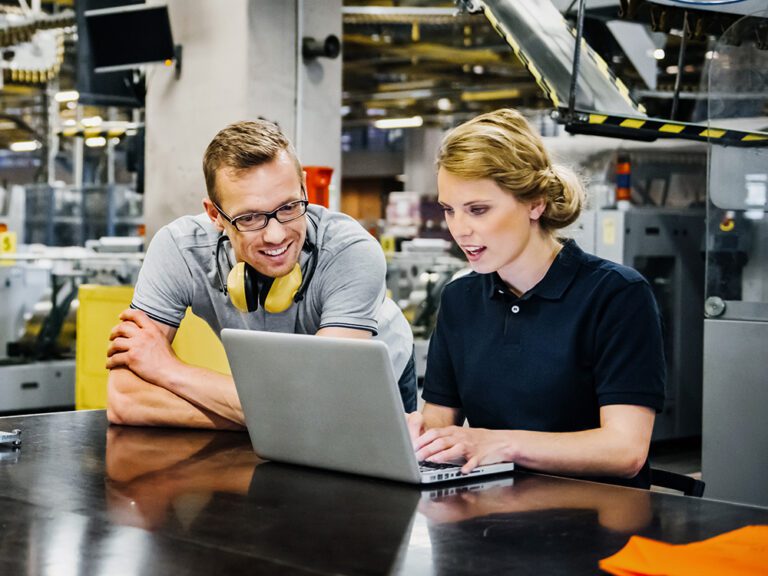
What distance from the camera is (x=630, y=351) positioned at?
205 cm

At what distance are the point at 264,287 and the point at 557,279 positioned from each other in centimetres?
75

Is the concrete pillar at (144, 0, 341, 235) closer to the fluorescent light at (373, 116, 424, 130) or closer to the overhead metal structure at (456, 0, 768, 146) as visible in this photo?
the overhead metal structure at (456, 0, 768, 146)

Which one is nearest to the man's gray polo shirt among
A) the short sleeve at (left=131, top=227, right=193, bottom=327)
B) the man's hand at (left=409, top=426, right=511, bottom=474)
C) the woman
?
the short sleeve at (left=131, top=227, right=193, bottom=327)

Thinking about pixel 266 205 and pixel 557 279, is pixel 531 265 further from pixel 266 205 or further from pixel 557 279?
pixel 266 205

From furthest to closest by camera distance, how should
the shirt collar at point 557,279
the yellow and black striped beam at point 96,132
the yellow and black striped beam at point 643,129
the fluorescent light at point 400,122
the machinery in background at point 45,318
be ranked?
the fluorescent light at point 400,122, the yellow and black striped beam at point 96,132, the machinery in background at point 45,318, the yellow and black striped beam at point 643,129, the shirt collar at point 557,279

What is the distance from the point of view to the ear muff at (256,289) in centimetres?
246

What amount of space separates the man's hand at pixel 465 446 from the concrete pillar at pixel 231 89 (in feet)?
12.4

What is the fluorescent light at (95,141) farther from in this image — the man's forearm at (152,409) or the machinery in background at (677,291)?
the man's forearm at (152,409)

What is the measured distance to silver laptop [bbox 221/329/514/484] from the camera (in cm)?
175

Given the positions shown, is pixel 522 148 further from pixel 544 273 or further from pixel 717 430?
pixel 717 430

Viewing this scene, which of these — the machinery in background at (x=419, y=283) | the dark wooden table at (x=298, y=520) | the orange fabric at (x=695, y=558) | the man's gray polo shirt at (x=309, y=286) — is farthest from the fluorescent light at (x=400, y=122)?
the orange fabric at (x=695, y=558)

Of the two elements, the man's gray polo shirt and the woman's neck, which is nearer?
the woman's neck

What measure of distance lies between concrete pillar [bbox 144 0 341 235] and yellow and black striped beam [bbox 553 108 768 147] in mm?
1925

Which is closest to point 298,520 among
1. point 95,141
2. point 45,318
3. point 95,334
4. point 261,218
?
point 261,218
